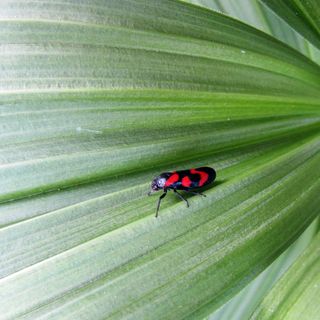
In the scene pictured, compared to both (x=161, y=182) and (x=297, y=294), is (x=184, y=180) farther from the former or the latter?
(x=297, y=294)

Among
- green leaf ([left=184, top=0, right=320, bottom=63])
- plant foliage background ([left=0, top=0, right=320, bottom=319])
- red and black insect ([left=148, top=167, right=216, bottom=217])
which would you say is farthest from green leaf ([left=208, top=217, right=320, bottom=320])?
green leaf ([left=184, top=0, right=320, bottom=63])

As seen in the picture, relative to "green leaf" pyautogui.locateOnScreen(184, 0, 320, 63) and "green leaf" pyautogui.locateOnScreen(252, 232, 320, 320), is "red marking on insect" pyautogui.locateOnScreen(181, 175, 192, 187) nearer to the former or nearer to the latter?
"green leaf" pyautogui.locateOnScreen(252, 232, 320, 320)

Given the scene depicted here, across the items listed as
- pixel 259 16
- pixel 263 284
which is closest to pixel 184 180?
pixel 263 284

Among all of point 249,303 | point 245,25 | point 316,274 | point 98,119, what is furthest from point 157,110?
point 249,303

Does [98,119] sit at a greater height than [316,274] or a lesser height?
greater

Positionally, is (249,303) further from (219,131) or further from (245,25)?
(245,25)

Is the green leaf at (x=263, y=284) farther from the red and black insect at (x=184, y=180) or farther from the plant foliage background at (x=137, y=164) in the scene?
the red and black insect at (x=184, y=180)

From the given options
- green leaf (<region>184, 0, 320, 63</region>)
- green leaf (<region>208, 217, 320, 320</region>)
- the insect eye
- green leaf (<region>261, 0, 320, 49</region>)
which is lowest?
green leaf (<region>208, 217, 320, 320</region>)
